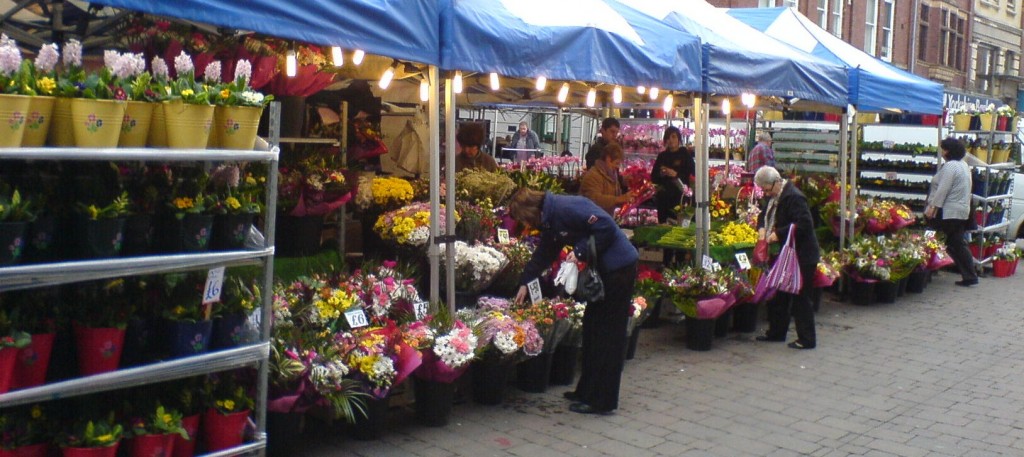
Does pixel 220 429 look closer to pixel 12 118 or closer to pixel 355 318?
pixel 355 318

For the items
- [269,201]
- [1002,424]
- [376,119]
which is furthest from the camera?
[376,119]

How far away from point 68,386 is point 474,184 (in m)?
4.87

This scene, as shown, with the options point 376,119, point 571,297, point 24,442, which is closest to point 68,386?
point 24,442

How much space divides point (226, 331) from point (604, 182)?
4765 mm

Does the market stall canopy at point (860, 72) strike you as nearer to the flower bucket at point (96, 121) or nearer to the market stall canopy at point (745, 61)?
the market stall canopy at point (745, 61)

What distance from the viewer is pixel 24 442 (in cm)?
398

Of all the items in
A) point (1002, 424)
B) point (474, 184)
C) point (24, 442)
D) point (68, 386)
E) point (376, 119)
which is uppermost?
point (376, 119)

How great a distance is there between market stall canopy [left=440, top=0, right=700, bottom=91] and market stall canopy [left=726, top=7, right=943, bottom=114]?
3656 millimetres

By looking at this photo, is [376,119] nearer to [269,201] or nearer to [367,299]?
[367,299]

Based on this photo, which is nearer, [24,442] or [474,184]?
[24,442]

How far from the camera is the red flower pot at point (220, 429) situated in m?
4.58

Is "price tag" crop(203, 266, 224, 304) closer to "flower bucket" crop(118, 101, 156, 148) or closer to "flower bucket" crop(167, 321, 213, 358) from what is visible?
"flower bucket" crop(167, 321, 213, 358)

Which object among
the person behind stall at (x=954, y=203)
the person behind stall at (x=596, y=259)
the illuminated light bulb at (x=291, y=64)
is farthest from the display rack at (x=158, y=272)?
the person behind stall at (x=954, y=203)

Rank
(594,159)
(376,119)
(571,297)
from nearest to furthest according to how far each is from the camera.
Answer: (571,297) → (376,119) → (594,159)
